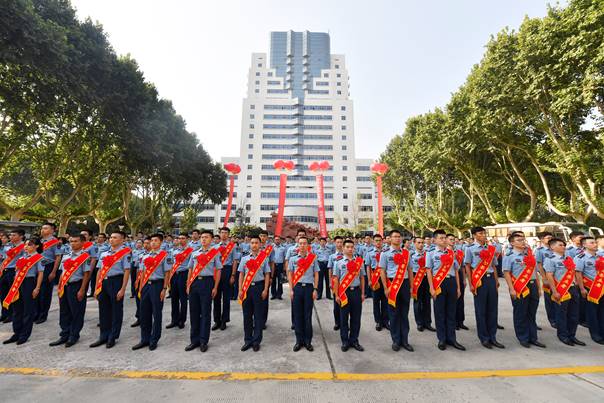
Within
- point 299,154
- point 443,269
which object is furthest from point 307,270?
point 299,154

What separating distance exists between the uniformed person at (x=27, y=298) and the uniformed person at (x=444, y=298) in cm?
596

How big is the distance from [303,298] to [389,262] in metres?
1.46

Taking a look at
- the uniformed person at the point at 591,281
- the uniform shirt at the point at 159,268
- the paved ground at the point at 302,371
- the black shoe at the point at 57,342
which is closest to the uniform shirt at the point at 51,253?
the paved ground at the point at 302,371

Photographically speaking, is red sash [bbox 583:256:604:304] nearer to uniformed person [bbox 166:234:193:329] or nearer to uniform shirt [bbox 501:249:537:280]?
uniform shirt [bbox 501:249:537:280]

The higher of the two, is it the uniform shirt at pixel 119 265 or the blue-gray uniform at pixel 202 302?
the uniform shirt at pixel 119 265

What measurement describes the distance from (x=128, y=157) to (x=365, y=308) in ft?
46.6

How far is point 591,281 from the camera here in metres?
4.66

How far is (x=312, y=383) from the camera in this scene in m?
3.11

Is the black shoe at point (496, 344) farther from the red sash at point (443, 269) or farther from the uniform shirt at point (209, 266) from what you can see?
the uniform shirt at point (209, 266)

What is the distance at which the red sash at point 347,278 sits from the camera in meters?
4.12

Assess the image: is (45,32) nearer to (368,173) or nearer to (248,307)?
(248,307)

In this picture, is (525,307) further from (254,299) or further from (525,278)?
(254,299)

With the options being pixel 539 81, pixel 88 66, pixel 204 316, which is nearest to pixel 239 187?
pixel 88 66

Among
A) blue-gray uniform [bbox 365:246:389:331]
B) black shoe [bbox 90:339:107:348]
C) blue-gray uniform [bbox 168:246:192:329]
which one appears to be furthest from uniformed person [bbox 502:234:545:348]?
black shoe [bbox 90:339:107:348]
